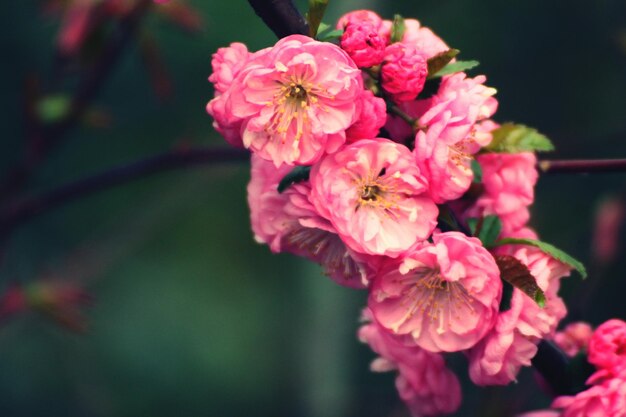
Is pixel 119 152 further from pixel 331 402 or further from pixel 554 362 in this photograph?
pixel 554 362

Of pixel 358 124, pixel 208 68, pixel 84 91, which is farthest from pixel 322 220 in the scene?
pixel 208 68

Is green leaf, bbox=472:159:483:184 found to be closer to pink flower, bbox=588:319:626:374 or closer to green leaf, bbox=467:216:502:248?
green leaf, bbox=467:216:502:248

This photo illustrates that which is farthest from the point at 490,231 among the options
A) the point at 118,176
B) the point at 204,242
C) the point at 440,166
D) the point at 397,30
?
the point at 204,242

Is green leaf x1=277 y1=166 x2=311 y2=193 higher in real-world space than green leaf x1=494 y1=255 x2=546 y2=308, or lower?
higher

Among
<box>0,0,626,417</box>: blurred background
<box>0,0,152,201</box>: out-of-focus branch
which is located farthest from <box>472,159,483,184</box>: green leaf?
<box>0,0,626,417</box>: blurred background

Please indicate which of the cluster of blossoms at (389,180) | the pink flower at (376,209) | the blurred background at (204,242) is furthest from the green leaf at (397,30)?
the blurred background at (204,242)

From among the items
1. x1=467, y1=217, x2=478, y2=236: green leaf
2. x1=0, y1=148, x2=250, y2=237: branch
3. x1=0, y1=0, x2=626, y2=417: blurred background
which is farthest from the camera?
x1=0, y1=0, x2=626, y2=417: blurred background

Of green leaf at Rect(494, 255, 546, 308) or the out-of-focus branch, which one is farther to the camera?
the out-of-focus branch
